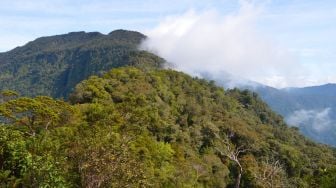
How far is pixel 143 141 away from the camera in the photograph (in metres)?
50.1

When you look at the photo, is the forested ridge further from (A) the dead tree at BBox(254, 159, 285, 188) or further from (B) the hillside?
(A) the dead tree at BBox(254, 159, 285, 188)

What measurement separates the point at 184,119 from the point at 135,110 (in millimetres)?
24976

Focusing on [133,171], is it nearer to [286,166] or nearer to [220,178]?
[220,178]

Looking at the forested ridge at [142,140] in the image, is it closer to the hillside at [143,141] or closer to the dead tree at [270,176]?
the hillside at [143,141]

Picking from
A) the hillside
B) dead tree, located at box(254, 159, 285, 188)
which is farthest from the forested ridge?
dead tree, located at box(254, 159, 285, 188)

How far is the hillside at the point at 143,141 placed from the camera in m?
26.3

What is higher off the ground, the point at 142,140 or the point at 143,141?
the point at 142,140

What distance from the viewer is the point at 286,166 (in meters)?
89.8

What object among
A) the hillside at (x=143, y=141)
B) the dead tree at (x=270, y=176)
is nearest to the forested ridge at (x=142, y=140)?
the hillside at (x=143, y=141)

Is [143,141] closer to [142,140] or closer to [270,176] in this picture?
[142,140]

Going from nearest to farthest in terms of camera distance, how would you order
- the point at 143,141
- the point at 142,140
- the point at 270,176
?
the point at 270,176 → the point at 142,140 → the point at 143,141

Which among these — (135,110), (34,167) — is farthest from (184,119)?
(34,167)

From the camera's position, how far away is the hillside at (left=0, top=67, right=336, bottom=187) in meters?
26.3

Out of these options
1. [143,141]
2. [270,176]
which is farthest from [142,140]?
[270,176]
